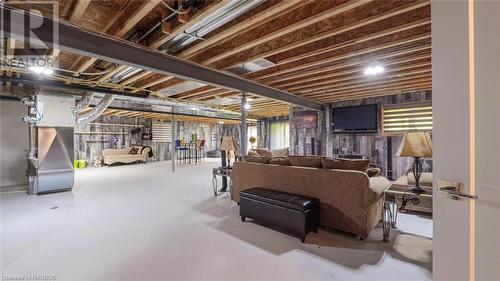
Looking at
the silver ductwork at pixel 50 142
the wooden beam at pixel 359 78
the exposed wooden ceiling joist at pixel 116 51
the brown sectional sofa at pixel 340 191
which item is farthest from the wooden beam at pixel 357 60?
the silver ductwork at pixel 50 142

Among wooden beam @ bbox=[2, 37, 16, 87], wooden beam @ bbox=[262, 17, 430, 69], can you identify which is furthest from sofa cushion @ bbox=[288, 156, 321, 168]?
wooden beam @ bbox=[2, 37, 16, 87]

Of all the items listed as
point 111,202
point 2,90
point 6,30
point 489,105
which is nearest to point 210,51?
point 6,30

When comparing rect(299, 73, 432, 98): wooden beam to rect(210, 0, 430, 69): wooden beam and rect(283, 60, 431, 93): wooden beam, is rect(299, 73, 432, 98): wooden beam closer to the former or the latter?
rect(283, 60, 431, 93): wooden beam

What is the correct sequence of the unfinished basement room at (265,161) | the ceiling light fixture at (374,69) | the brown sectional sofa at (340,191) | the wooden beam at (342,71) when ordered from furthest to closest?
the ceiling light fixture at (374,69) → the wooden beam at (342,71) → the brown sectional sofa at (340,191) → the unfinished basement room at (265,161)

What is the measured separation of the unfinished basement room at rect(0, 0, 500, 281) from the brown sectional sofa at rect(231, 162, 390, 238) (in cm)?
2

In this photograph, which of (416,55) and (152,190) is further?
(152,190)

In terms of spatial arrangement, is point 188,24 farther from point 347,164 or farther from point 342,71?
point 342,71

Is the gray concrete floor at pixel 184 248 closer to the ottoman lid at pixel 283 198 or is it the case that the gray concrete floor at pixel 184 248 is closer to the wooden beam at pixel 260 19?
the ottoman lid at pixel 283 198

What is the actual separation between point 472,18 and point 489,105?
449 millimetres

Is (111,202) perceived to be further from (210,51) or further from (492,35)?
(492,35)

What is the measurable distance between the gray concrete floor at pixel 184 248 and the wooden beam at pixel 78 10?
2430 millimetres

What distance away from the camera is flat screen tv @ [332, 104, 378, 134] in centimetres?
654

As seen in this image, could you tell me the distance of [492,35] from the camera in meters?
1.01

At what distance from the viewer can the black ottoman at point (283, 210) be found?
8.50 ft
